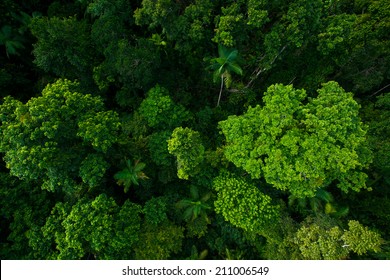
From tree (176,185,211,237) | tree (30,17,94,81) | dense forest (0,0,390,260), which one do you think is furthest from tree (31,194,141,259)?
tree (30,17,94,81)

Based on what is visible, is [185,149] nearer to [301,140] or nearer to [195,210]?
[195,210]

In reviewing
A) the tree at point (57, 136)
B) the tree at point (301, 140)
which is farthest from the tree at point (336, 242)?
the tree at point (57, 136)

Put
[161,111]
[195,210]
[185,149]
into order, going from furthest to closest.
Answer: [161,111]
[195,210]
[185,149]

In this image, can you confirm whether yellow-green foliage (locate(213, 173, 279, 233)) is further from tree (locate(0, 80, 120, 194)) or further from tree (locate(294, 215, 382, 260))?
tree (locate(0, 80, 120, 194))

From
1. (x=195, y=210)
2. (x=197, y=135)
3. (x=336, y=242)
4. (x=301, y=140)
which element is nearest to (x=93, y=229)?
(x=195, y=210)

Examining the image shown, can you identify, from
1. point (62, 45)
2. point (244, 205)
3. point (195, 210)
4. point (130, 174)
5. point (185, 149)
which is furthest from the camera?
point (62, 45)

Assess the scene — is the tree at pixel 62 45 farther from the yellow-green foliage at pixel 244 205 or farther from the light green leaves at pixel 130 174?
the yellow-green foliage at pixel 244 205
